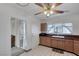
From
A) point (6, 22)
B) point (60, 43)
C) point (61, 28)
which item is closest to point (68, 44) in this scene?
point (60, 43)

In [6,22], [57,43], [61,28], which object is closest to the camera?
[6,22]

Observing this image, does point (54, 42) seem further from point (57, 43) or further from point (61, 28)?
point (61, 28)

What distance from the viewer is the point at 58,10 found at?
1.71m

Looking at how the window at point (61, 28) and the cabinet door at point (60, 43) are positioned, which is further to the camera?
the cabinet door at point (60, 43)

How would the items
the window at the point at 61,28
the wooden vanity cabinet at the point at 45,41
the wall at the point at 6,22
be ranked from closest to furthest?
1. the wall at the point at 6,22
2. the window at the point at 61,28
3. the wooden vanity cabinet at the point at 45,41

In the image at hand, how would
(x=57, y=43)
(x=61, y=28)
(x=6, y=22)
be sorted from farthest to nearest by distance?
(x=57, y=43), (x=61, y=28), (x=6, y=22)

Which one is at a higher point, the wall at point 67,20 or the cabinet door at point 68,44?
the wall at point 67,20

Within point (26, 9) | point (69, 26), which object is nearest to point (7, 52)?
point (26, 9)

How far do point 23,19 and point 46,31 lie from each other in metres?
0.55

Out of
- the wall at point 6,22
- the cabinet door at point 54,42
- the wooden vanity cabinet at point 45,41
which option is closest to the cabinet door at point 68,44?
the cabinet door at point 54,42

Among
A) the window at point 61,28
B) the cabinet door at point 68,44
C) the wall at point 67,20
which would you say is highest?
the wall at point 67,20

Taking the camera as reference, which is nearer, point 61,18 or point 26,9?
point 26,9

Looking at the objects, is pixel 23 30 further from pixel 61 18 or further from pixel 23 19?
pixel 61 18

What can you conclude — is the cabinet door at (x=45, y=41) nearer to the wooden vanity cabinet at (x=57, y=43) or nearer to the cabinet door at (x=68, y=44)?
the wooden vanity cabinet at (x=57, y=43)
